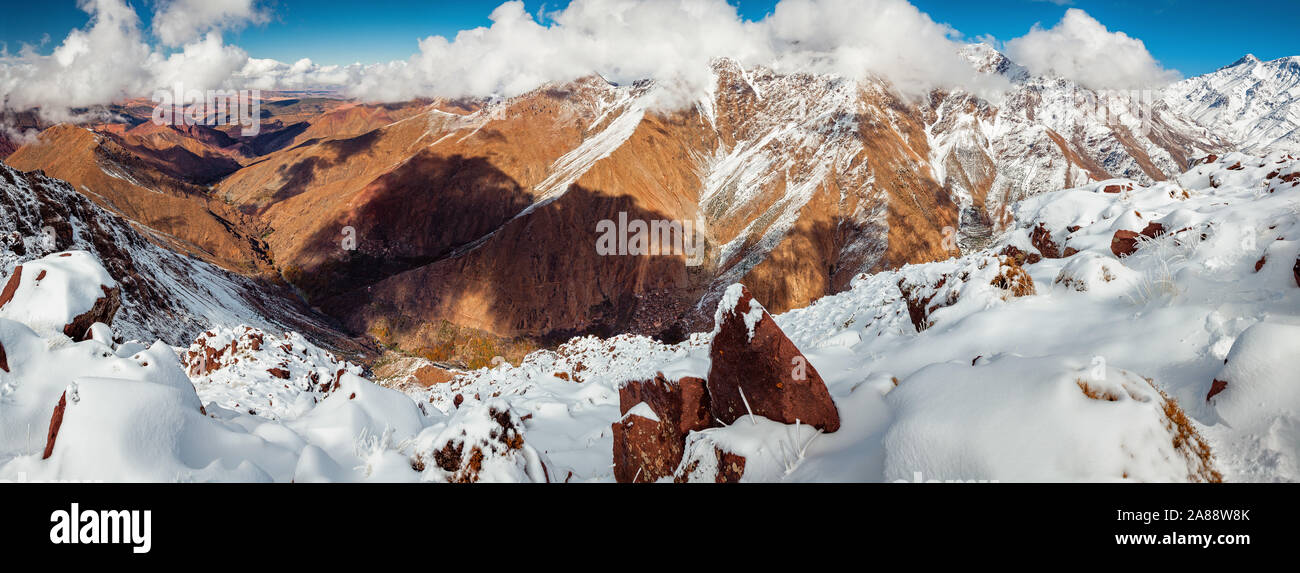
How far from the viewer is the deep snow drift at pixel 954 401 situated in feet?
8.73

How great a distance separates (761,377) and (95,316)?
9.74 meters

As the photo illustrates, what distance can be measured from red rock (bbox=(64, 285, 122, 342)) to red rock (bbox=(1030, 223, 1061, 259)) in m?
17.2

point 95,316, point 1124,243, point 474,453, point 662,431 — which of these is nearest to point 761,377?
point 662,431

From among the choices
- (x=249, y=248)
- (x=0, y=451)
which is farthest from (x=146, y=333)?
(x=249, y=248)

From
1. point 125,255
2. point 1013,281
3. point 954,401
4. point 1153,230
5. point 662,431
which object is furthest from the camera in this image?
point 125,255

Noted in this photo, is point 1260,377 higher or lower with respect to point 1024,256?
lower

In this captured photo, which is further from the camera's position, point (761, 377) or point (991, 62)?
point (991, 62)

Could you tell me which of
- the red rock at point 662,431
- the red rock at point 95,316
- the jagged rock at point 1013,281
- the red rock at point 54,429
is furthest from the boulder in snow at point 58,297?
the jagged rock at point 1013,281

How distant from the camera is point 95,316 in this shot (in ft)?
23.5

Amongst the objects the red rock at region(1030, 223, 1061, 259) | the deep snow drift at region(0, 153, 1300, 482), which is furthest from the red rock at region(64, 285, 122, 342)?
the red rock at region(1030, 223, 1061, 259)

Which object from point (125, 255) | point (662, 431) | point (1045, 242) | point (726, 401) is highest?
point (125, 255)

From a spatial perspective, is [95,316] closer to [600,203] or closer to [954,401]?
[954,401]

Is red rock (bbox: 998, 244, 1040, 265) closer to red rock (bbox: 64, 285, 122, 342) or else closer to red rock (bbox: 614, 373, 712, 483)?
red rock (bbox: 614, 373, 712, 483)
